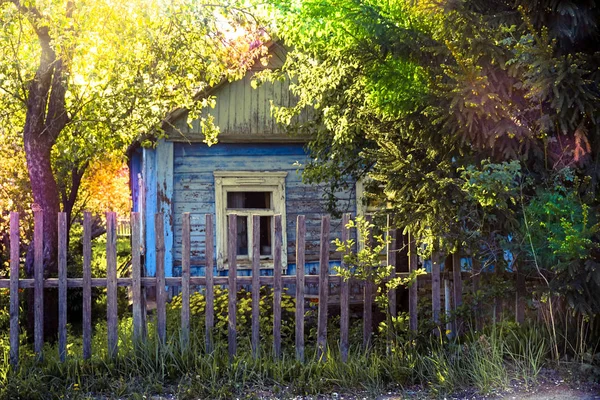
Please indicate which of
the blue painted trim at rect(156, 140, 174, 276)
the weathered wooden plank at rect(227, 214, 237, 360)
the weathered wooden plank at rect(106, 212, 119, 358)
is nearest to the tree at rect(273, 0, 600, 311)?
the weathered wooden plank at rect(227, 214, 237, 360)

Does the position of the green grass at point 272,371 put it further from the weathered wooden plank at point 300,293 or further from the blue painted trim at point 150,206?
the blue painted trim at point 150,206

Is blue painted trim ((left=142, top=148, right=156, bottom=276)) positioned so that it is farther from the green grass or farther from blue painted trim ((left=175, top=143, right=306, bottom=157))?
the green grass

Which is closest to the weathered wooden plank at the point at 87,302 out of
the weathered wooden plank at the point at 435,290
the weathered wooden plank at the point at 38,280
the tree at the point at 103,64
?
the weathered wooden plank at the point at 38,280

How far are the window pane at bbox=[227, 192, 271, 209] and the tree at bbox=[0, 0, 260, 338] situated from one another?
5.96ft

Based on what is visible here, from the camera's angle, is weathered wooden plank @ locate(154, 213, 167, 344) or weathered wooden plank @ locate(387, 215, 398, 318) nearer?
weathered wooden plank @ locate(154, 213, 167, 344)

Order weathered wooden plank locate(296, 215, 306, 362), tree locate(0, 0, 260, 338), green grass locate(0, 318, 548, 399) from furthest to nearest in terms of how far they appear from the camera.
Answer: tree locate(0, 0, 260, 338) < weathered wooden plank locate(296, 215, 306, 362) < green grass locate(0, 318, 548, 399)

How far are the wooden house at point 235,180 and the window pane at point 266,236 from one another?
2 centimetres

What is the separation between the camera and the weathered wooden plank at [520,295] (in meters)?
7.03

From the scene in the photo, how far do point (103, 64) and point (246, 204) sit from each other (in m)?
3.73

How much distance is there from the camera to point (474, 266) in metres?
7.38

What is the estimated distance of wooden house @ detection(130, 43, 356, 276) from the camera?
1205 cm

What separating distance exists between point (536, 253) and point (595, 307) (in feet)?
2.30

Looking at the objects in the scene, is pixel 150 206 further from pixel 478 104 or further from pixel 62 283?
pixel 478 104

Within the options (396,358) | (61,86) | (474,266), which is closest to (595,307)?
(474,266)
